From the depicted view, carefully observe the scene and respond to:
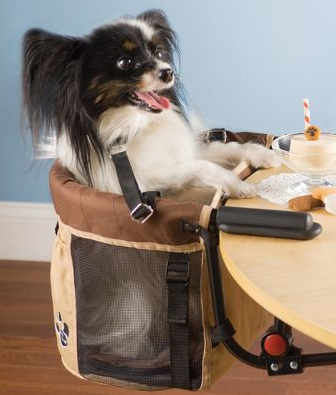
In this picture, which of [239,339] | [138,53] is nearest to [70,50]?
[138,53]

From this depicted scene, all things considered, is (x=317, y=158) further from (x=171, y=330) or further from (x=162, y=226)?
(x=171, y=330)

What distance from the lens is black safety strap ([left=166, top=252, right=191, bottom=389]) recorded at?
1.28 metres

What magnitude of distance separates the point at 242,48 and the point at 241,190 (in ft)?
4.07

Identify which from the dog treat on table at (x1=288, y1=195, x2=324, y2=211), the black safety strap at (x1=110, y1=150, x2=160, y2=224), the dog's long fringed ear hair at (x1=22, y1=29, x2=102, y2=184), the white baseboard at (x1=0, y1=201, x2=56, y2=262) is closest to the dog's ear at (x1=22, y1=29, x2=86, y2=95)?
the dog's long fringed ear hair at (x1=22, y1=29, x2=102, y2=184)

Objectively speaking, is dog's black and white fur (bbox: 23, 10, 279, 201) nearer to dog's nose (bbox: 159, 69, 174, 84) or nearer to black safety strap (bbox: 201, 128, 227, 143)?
dog's nose (bbox: 159, 69, 174, 84)

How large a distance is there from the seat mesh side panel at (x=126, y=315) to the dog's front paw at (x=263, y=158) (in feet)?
1.25

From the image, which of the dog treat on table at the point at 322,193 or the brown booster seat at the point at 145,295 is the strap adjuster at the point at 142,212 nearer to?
the brown booster seat at the point at 145,295

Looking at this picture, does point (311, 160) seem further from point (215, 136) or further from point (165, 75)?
point (215, 136)

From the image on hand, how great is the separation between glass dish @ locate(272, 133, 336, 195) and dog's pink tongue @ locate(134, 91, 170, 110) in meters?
0.31

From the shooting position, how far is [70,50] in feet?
4.86

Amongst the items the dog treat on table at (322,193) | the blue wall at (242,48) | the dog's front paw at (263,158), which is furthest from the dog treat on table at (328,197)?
the blue wall at (242,48)

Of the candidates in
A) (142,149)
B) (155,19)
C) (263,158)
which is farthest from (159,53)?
(263,158)

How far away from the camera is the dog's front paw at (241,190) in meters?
1.31

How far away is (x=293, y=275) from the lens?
35.2 inches
